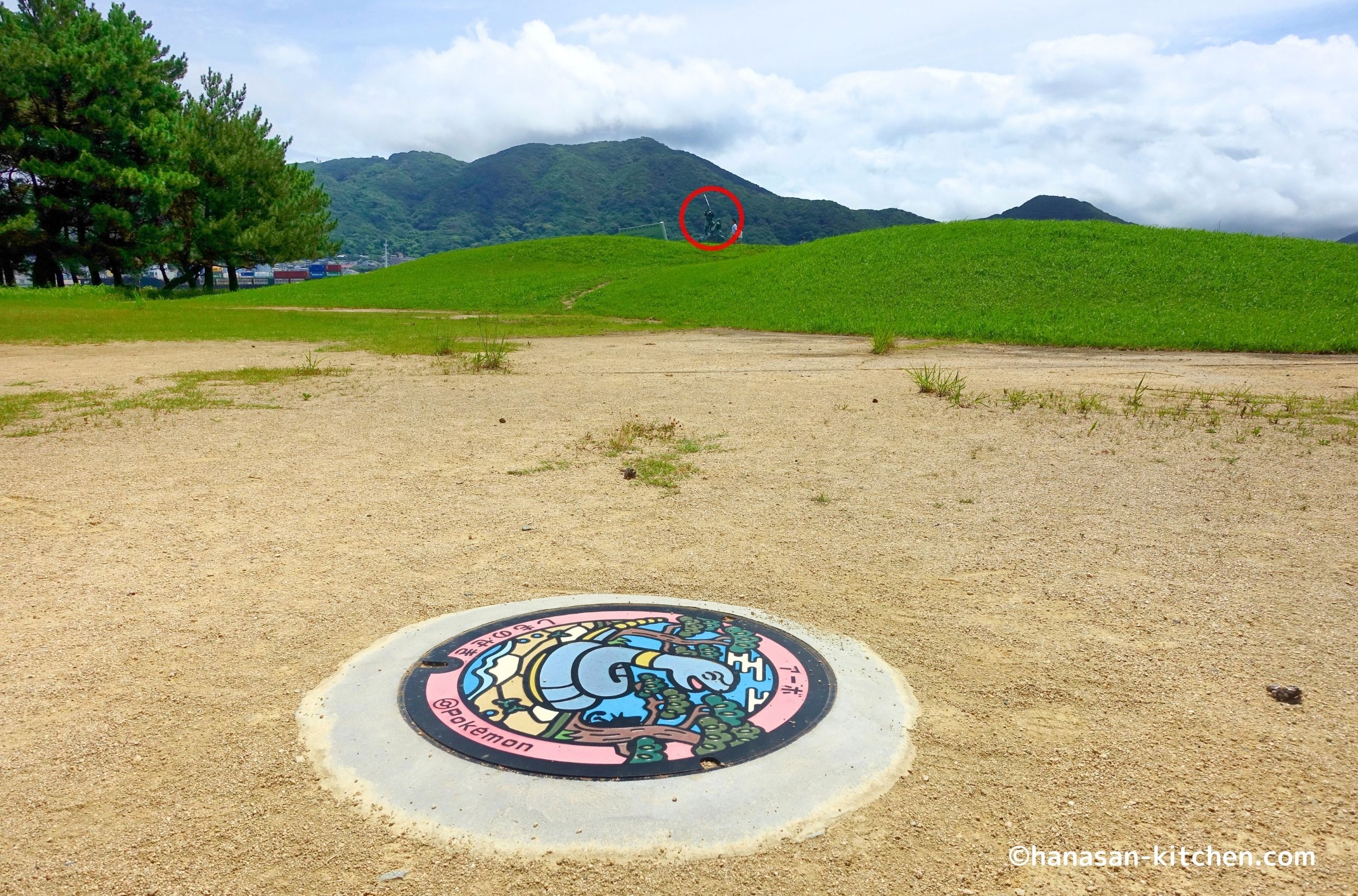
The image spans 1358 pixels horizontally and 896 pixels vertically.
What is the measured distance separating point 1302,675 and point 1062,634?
2.72 ft

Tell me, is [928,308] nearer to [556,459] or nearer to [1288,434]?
[1288,434]

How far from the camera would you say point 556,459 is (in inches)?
264

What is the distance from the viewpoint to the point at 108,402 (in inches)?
362

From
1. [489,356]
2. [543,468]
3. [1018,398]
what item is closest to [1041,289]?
[1018,398]

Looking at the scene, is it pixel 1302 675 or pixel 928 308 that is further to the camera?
pixel 928 308

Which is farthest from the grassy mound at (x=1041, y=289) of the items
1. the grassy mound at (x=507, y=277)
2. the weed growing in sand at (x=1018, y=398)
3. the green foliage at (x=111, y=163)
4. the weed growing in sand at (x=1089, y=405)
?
the green foliage at (x=111, y=163)

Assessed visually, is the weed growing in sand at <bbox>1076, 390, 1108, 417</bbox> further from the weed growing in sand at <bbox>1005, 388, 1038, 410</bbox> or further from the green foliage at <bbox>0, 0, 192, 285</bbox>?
the green foliage at <bbox>0, 0, 192, 285</bbox>

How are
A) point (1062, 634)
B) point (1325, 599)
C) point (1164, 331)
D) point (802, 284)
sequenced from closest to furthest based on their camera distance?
1. point (1062, 634)
2. point (1325, 599)
3. point (1164, 331)
4. point (802, 284)

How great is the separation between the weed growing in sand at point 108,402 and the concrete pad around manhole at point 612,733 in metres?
6.78

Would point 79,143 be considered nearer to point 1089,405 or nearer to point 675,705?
point 1089,405

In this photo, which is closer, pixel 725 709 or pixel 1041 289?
pixel 725 709

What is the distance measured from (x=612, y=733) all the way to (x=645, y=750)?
0.14 m

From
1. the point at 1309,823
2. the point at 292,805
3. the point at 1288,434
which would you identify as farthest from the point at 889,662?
the point at 1288,434

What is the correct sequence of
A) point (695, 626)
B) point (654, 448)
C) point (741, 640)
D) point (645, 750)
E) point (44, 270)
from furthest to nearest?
1. point (44, 270)
2. point (654, 448)
3. point (695, 626)
4. point (741, 640)
5. point (645, 750)
